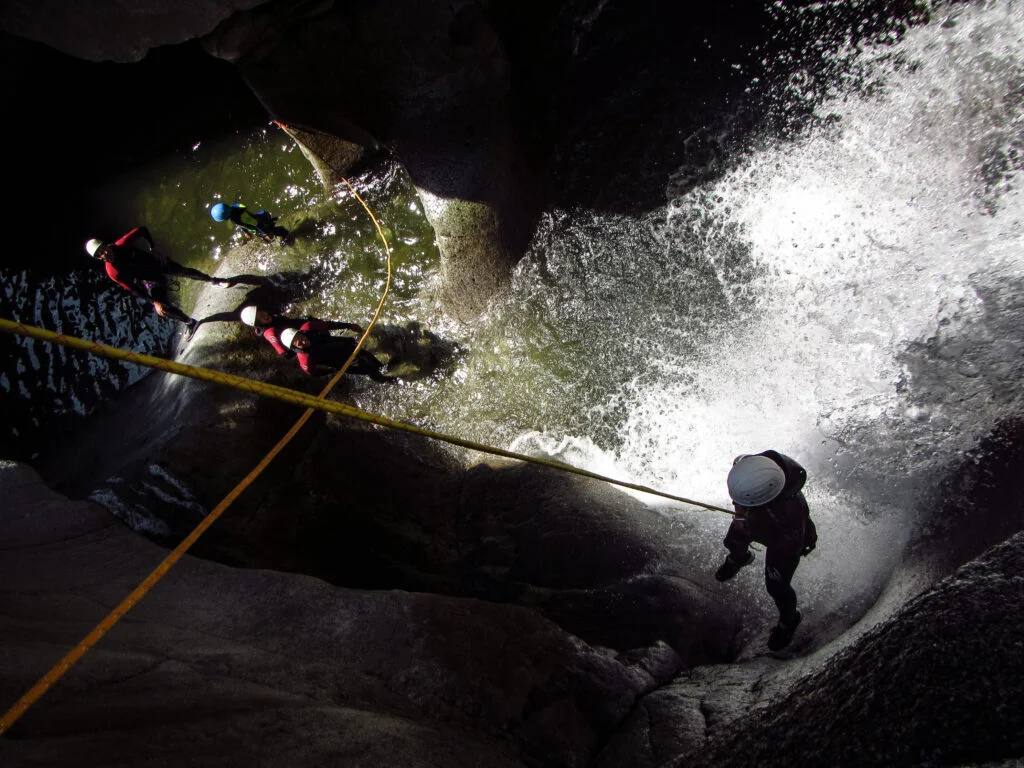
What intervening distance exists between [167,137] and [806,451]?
27.1 feet

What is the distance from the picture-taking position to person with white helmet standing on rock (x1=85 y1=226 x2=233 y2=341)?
5.56 m

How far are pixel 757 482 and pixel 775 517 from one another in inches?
9.2

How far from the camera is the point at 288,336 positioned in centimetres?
468

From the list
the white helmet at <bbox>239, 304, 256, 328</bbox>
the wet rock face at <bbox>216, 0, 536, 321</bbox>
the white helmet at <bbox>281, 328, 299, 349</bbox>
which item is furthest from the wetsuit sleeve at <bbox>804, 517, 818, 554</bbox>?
the white helmet at <bbox>239, 304, 256, 328</bbox>

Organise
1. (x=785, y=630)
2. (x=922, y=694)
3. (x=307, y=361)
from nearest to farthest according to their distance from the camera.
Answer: (x=922, y=694)
(x=785, y=630)
(x=307, y=361)

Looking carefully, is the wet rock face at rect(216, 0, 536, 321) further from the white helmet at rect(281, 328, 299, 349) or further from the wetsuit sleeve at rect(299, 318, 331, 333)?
the white helmet at rect(281, 328, 299, 349)

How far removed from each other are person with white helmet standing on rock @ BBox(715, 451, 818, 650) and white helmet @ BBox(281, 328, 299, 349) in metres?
3.54

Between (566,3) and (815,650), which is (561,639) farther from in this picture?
(566,3)

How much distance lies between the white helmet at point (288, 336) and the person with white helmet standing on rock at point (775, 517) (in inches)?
139

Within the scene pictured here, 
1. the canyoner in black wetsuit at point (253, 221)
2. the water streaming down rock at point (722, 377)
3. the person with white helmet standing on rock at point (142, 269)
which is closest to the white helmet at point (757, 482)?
the water streaming down rock at point (722, 377)

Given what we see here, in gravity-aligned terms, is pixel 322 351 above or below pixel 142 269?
above

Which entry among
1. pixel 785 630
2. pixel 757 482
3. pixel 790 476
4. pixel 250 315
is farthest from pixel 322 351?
pixel 785 630

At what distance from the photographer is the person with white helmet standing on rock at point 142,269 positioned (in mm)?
5562

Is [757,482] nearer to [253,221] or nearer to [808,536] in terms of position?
[808,536]
